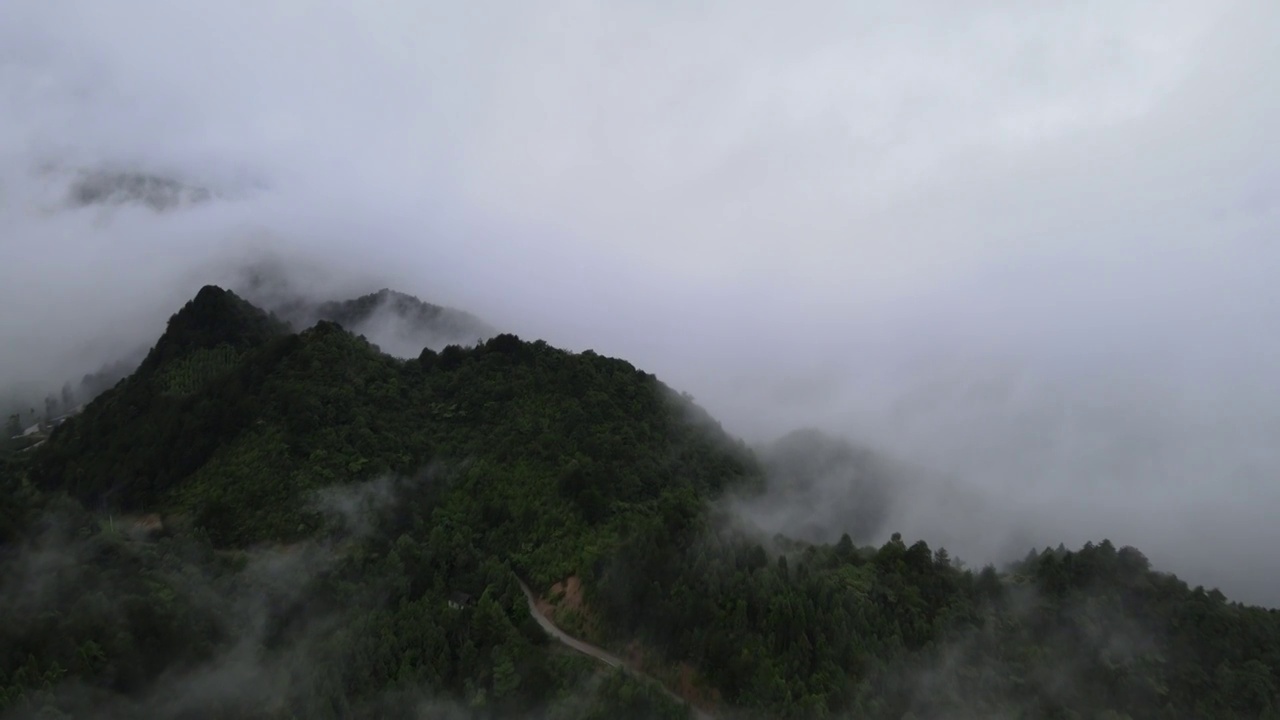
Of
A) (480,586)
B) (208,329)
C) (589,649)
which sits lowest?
(589,649)

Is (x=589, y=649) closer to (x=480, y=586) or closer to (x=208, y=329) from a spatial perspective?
(x=480, y=586)

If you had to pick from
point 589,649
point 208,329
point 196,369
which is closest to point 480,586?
point 589,649

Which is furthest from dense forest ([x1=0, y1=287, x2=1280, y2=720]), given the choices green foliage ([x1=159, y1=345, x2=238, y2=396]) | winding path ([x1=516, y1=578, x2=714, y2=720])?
winding path ([x1=516, y1=578, x2=714, y2=720])

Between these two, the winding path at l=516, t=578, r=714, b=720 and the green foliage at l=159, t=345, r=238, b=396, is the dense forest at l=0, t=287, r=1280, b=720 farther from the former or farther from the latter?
the winding path at l=516, t=578, r=714, b=720

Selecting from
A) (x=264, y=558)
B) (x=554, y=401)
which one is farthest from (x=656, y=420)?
(x=264, y=558)

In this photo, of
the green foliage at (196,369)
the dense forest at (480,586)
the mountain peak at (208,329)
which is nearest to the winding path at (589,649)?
the dense forest at (480,586)

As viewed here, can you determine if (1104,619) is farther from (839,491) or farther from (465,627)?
(465,627)
